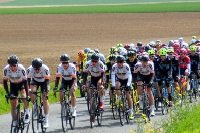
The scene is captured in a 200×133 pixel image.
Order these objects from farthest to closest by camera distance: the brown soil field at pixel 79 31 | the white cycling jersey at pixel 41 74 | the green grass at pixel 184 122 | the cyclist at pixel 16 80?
the brown soil field at pixel 79 31 → the white cycling jersey at pixel 41 74 → the cyclist at pixel 16 80 → the green grass at pixel 184 122

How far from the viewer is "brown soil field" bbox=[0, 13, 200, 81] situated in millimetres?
48312

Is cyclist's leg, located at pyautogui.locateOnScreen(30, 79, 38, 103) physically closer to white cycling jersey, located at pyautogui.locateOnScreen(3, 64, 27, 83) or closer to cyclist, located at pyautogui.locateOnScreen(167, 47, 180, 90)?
white cycling jersey, located at pyautogui.locateOnScreen(3, 64, 27, 83)

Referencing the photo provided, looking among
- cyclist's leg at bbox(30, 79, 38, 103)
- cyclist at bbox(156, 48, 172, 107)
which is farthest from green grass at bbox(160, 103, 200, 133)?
cyclist at bbox(156, 48, 172, 107)

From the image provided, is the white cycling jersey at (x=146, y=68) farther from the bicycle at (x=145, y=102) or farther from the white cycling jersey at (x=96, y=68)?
the white cycling jersey at (x=96, y=68)

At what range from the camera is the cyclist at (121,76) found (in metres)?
17.6

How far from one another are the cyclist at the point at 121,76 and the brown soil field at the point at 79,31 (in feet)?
45.9

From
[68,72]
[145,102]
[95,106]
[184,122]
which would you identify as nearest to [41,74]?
[68,72]

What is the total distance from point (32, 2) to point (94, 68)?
392 feet

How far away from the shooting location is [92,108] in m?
17.2

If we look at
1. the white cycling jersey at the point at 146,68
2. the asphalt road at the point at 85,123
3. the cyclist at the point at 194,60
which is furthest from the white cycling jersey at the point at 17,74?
the cyclist at the point at 194,60

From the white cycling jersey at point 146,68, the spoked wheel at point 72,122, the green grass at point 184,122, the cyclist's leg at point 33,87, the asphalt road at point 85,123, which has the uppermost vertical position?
the white cycling jersey at point 146,68

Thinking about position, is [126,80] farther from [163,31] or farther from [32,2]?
[32,2]

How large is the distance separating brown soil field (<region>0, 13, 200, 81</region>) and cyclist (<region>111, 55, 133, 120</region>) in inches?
550

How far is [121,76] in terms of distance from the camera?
59.6 feet
